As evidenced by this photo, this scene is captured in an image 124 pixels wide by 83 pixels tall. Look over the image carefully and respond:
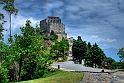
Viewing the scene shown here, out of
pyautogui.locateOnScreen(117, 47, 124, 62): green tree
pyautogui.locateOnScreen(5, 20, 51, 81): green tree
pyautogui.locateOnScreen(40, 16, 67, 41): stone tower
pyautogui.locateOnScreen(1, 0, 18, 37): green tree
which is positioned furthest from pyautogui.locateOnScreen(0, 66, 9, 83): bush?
pyautogui.locateOnScreen(40, 16, 67, 41): stone tower

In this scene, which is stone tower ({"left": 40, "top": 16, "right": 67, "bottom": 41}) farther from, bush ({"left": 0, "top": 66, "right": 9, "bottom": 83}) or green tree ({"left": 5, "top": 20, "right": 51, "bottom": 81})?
bush ({"left": 0, "top": 66, "right": 9, "bottom": 83})

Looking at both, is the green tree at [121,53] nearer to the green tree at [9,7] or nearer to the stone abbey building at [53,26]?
the green tree at [9,7]

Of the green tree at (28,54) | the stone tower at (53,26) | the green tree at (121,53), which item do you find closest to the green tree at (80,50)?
the green tree at (121,53)

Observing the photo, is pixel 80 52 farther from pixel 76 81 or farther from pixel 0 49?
pixel 76 81

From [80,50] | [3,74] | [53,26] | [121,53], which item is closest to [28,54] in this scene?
[3,74]

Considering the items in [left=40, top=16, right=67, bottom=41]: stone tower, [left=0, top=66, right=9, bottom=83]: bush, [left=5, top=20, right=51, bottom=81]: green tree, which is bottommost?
[left=0, top=66, right=9, bottom=83]: bush

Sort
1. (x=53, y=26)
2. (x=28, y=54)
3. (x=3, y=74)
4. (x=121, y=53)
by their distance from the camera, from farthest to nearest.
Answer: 1. (x=53, y=26)
2. (x=121, y=53)
3. (x=28, y=54)
4. (x=3, y=74)

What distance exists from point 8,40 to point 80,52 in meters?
26.7

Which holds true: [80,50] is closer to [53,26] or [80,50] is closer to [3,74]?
[3,74]

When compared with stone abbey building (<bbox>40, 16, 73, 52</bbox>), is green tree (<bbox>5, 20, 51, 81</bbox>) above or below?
below

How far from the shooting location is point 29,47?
Result: 22.2 meters

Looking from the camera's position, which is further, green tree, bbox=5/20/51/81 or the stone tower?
the stone tower

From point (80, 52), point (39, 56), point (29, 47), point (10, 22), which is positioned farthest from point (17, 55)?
point (80, 52)

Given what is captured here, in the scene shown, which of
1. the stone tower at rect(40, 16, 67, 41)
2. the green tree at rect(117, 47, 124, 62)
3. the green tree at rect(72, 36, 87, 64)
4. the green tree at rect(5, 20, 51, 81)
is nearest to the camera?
the green tree at rect(5, 20, 51, 81)
